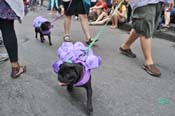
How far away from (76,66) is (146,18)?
1.89 m

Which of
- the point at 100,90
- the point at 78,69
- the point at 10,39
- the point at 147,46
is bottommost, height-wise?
the point at 100,90

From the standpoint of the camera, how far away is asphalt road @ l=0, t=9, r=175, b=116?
12.6 feet

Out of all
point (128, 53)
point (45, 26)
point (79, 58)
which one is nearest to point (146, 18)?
point (128, 53)

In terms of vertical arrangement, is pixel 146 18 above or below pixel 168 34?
above

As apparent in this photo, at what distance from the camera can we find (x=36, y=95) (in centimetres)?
413

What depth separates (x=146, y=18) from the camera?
16.4 feet

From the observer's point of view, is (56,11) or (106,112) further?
(56,11)

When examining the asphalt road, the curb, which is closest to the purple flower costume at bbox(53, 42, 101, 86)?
the asphalt road

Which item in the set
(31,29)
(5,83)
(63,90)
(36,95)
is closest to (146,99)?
(63,90)

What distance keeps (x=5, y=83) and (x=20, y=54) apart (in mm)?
1499

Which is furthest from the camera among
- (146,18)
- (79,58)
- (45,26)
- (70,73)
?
(45,26)

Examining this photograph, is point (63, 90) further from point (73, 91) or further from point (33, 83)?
point (33, 83)

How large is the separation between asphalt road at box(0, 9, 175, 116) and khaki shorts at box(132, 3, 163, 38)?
611 millimetres

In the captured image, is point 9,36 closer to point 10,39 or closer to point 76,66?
point 10,39
